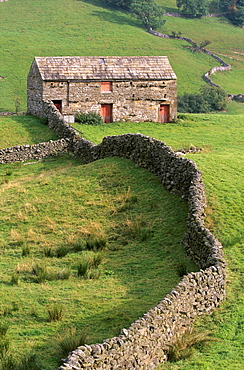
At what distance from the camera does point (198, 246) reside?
15.7 metres

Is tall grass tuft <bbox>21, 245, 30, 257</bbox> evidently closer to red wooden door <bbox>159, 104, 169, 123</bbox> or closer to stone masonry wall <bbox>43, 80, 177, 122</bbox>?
stone masonry wall <bbox>43, 80, 177, 122</bbox>

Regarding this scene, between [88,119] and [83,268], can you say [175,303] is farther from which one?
[88,119]

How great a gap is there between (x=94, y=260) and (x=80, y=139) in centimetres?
1624

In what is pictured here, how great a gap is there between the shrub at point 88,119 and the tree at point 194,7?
8539 centimetres

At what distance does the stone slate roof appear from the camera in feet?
128

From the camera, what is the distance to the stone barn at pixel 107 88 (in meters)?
38.9

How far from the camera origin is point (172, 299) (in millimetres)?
11891

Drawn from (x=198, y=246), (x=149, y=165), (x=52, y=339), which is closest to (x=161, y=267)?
(x=198, y=246)

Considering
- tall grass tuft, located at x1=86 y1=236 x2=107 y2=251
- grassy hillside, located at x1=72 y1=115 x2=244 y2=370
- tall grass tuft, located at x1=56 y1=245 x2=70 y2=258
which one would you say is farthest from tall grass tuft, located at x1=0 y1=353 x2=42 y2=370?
tall grass tuft, located at x1=86 y1=236 x2=107 y2=251

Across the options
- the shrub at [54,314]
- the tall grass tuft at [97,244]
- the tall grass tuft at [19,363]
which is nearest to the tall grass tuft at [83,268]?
the tall grass tuft at [97,244]

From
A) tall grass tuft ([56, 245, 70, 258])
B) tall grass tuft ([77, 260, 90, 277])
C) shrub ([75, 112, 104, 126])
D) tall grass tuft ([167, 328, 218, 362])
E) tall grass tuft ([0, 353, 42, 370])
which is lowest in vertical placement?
shrub ([75, 112, 104, 126])

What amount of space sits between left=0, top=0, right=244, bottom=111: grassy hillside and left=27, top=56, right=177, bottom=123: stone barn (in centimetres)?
1945

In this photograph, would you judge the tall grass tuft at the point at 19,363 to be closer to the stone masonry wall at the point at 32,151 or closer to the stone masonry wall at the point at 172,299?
the stone masonry wall at the point at 172,299

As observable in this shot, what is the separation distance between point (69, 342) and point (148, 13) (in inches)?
3986
